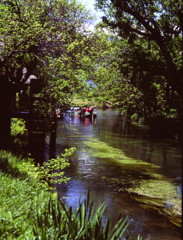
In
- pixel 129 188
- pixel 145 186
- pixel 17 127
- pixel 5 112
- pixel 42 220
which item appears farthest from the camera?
pixel 17 127

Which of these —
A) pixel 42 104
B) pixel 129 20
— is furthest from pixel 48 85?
pixel 129 20

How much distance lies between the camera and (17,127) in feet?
71.6

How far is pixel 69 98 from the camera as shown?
56.5ft

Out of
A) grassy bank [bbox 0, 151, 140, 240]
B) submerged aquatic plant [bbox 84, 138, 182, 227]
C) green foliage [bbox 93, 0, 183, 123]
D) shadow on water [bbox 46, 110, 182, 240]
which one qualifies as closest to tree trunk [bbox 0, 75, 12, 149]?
shadow on water [bbox 46, 110, 182, 240]

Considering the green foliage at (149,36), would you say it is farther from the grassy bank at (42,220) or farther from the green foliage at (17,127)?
the green foliage at (17,127)

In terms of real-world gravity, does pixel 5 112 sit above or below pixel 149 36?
below

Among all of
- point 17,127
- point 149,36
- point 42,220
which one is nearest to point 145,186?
point 149,36

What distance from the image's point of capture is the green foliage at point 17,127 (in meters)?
21.0

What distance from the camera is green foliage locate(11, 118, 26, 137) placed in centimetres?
2099

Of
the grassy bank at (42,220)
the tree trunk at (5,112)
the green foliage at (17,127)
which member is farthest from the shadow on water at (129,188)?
the tree trunk at (5,112)

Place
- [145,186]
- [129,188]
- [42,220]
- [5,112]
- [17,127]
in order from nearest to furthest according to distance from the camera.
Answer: [42,220] → [129,188] → [145,186] → [5,112] → [17,127]

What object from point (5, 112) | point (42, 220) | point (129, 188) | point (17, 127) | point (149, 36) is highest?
point (149, 36)

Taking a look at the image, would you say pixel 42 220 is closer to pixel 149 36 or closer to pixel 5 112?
pixel 149 36

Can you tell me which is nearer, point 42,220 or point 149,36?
point 42,220
